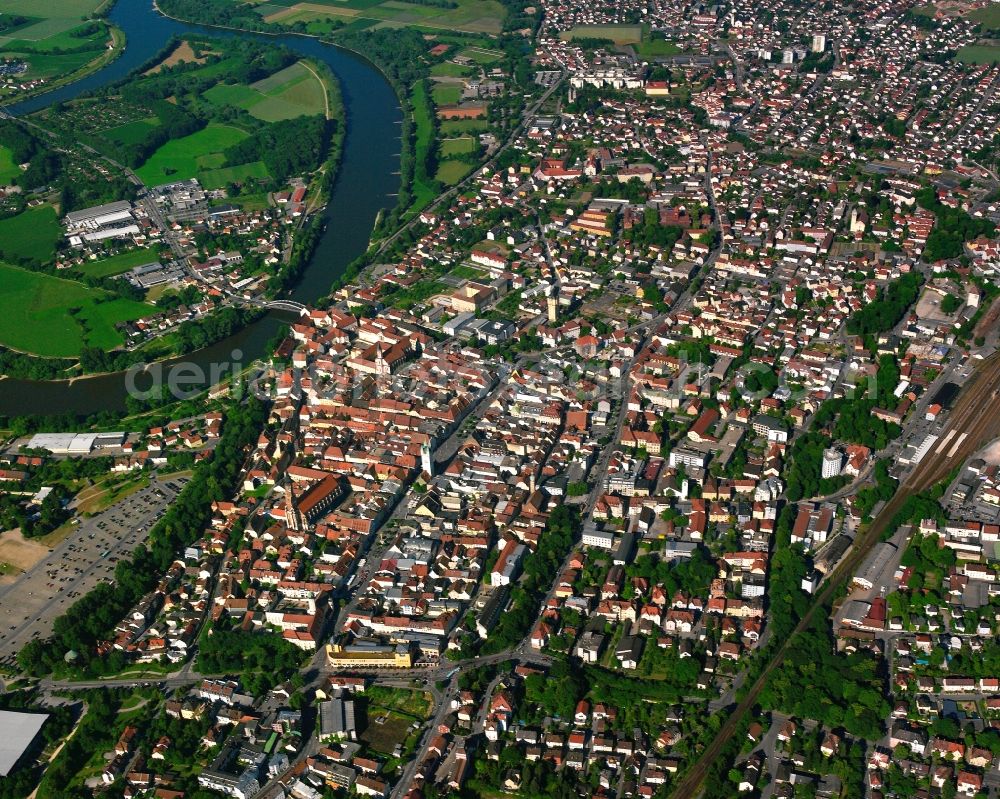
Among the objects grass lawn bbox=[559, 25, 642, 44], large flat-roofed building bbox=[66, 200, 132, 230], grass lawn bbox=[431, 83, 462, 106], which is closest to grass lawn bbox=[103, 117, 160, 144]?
large flat-roofed building bbox=[66, 200, 132, 230]

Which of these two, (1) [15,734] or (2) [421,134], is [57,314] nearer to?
(2) [421,134]

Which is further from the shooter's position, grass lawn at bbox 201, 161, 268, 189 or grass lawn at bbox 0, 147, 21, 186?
grass lawn at bbox 0, 147, 21, 186

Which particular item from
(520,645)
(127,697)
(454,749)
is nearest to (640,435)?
(520,645)

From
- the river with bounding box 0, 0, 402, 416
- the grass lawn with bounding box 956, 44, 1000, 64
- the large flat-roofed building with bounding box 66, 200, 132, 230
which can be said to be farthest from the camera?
the grass lawn with bounding box 956, 44, 1000, 64

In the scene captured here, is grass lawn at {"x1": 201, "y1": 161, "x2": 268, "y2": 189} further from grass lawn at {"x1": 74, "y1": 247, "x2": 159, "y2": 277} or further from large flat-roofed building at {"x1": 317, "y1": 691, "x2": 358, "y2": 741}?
large flat-roofed building at {"x1": 317, "y1": 691, "x2": 358, "y2": 741}

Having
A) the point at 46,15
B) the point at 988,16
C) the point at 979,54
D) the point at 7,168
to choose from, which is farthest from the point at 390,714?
the point at 46,15

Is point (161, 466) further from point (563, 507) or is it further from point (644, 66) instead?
point (644, 66)

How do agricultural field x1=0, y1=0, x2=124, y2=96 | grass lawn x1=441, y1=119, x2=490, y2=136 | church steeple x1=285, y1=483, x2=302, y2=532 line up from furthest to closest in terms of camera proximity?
agricultural field x1=0, y1=0, x2=124, y2=96 → grass lawn x1=441, y1=119, x2=490, y2=136 → church steeple x1=285, y1=483, x2=302, y2=532
